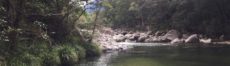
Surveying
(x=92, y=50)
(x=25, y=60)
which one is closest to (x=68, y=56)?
(x=25, y=60)

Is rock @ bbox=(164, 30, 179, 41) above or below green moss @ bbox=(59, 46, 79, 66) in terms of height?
above

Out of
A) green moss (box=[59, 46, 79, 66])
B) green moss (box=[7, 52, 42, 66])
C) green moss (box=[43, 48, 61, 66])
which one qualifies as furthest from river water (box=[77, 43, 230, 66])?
green moss (box=[7, 52, 42, 66])

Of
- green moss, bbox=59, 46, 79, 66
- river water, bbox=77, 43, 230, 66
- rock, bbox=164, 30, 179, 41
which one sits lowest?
river water, bbox=77, 43, 230, 66

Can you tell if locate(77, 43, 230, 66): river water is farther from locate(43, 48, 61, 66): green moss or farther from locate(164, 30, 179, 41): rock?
locate(164, 30, 179, 41): rock

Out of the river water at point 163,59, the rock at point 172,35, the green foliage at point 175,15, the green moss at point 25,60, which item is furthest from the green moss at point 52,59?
the rock at point 172,35

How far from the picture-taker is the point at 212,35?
228 feet

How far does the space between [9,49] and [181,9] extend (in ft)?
192

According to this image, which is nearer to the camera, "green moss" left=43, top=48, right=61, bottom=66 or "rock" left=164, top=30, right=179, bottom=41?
"green moss" left=43, top=48, right=61, bottom=66

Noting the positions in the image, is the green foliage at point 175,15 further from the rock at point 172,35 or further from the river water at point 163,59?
the river water at point 163,59

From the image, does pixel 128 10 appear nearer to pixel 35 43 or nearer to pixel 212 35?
pixel 212 35

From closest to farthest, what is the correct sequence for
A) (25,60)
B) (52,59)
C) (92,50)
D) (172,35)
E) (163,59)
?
(25,60) < (52,59) < (163,59) < (92,50) < (172,35)

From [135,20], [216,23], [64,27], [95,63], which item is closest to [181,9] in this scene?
[216,23]

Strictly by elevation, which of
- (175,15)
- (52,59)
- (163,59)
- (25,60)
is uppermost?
(175,15)

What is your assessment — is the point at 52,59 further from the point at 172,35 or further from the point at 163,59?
the point at 172,35
